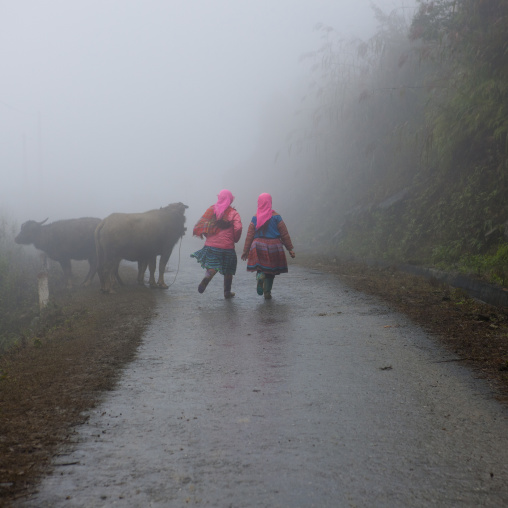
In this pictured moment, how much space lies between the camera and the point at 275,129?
45094 millimetres

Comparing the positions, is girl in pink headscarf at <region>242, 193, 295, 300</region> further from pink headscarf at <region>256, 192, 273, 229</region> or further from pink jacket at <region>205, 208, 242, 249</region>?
pink jacket at <region>205, 208, 242, 249</region>

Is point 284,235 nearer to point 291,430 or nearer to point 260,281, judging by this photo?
point 260,281

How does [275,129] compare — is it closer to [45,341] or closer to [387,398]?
[45,341]

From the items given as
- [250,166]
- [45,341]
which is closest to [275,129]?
[250,166]

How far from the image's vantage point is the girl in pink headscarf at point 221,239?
35.4 feet

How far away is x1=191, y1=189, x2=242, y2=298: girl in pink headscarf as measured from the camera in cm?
1080

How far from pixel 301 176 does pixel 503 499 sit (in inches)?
1256

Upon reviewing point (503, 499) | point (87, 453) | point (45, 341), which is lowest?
point (45, 341)

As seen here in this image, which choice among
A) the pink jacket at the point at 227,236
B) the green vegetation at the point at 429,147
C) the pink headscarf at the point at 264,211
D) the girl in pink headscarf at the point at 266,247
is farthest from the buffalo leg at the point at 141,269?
the green vegetation at the point at 429,147

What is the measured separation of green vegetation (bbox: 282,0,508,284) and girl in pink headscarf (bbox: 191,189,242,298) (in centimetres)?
396

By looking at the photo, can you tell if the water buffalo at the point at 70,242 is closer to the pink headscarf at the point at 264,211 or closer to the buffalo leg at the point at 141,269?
the buffalo leg at the point at 141,269

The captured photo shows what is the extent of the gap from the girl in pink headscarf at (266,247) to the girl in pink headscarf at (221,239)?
0.32 m

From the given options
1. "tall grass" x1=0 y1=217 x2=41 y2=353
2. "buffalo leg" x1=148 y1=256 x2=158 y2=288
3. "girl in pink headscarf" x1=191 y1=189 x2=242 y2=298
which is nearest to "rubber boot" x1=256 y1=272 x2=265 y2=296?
"girl in pink headscarf" x1=191 y1=189 x2=242 y2=298

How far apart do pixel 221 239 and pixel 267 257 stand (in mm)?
956
